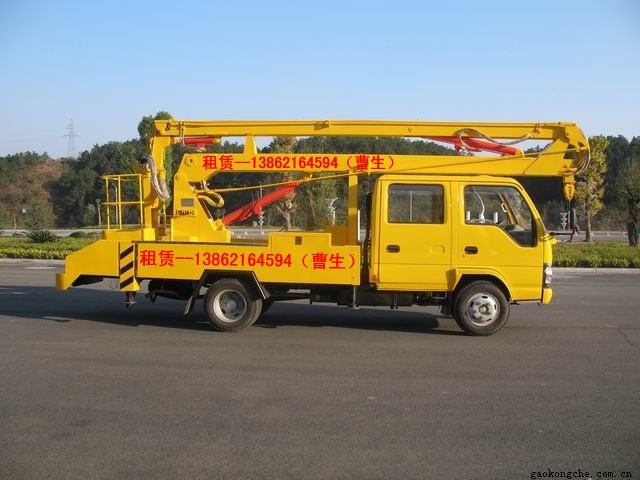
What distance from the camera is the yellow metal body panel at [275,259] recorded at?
27.5 feet

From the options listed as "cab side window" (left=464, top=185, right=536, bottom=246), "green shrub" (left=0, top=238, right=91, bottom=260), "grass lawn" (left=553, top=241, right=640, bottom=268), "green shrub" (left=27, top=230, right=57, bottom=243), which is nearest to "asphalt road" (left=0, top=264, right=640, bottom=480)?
"cab side window" (left=464, top=185, right=536, bottom=246)

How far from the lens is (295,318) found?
32.0 feet

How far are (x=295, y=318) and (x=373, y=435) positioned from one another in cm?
520

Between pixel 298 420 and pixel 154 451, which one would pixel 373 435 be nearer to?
pixel 298 420

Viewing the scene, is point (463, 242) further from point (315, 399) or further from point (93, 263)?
point (93, 263)

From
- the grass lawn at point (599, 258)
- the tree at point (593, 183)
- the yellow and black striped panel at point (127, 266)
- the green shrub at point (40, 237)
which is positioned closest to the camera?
the yellow and black striped panel at point (127, 266)

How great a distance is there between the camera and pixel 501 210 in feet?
27.4

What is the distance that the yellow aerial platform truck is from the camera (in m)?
8.20

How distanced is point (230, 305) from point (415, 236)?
289cm

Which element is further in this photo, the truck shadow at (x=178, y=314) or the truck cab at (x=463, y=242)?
the truck shadow at (x=178, y=314)

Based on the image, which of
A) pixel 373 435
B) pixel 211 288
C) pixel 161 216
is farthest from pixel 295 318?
pixel 373 435

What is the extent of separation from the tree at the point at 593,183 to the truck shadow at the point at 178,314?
23.3 meters

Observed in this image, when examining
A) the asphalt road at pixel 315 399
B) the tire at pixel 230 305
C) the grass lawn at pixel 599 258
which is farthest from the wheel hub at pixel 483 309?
the grass lawn at pixel 599 258

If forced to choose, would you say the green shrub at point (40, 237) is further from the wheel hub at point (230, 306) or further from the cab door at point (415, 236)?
the cab door at point (415, 236)
